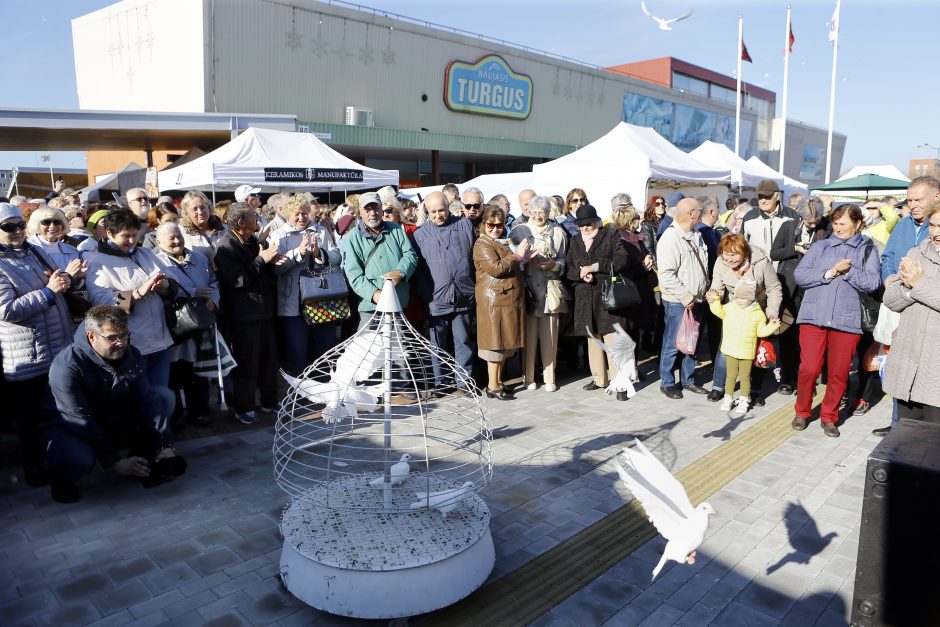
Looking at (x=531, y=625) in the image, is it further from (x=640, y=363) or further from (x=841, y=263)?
(x=640, y=363)

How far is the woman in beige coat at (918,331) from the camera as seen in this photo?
406 cm

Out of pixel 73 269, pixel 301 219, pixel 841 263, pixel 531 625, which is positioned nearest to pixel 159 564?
pixel 531 625

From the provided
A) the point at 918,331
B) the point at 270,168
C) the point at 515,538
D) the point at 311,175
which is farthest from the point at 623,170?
the point at 515,538

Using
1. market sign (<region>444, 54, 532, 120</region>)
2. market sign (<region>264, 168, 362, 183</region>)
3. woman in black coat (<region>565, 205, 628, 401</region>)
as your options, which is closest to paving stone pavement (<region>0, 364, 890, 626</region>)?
woman in black coat (<region>565, 205, 628, 401</region>)

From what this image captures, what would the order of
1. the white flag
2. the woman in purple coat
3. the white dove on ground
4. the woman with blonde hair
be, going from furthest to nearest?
the white flag < the woman with blonde hair < the woman in purple coat < the white dove on ground

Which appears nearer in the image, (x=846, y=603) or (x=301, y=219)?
(x=846, y=603)

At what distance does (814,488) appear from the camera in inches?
169

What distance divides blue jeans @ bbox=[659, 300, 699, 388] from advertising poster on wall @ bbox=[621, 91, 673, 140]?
29967 millimetres

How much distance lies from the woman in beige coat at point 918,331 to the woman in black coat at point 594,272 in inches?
94.2

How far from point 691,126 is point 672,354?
3596 cm

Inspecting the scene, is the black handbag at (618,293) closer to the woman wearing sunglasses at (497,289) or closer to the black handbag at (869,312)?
the woman wearing sunglasses at (497,289)

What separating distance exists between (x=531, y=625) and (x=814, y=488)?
2511mm

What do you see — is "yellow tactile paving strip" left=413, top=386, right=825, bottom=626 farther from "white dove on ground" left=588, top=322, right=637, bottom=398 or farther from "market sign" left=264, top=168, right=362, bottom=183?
"market sign" left=264, top=168, right=362, bottom=183

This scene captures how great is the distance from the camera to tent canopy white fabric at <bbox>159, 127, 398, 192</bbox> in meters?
9.52
